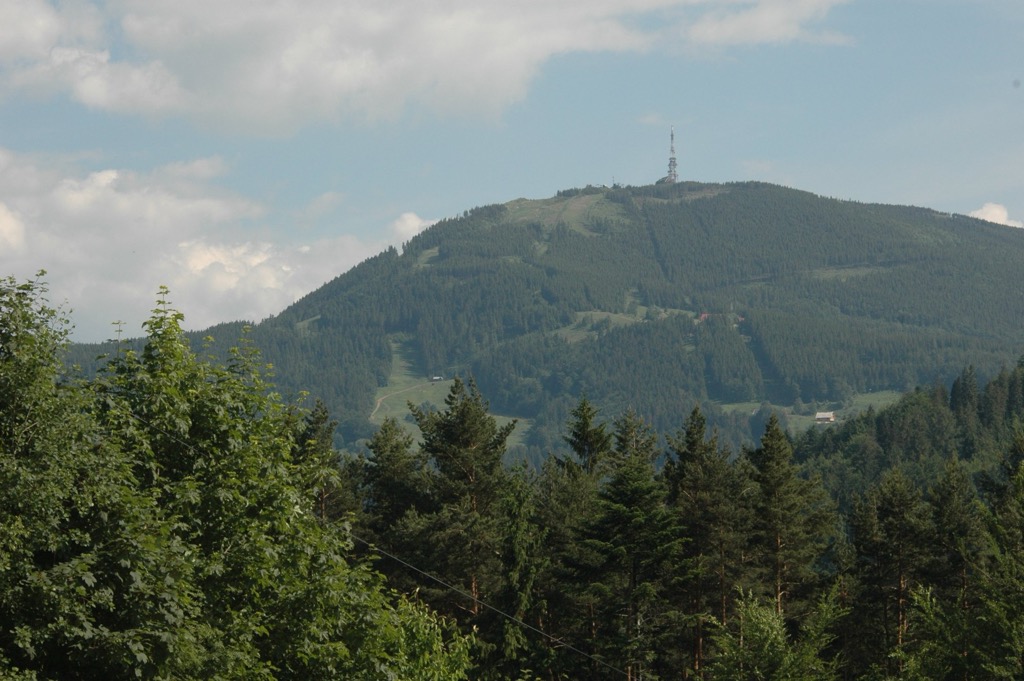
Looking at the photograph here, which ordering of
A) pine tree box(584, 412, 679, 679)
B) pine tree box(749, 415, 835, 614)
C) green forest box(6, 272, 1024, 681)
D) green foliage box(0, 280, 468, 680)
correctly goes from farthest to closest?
pine tree box(749, 415, 835, 614)
pine tree box(584, 412, 679, 679)
green forest box(6, 272, 1024, 681)
green foliage box(0, 280, 468, 680)

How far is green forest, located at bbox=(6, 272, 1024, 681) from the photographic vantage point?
18.5m

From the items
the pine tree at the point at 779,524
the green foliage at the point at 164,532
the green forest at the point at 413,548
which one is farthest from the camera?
the pine tree at the point at 779,524

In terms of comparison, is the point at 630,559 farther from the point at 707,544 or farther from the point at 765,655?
the point at 765,655

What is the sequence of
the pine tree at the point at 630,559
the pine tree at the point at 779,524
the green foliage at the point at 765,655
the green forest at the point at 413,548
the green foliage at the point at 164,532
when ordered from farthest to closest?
1. the pine tree at the point at 779,524
2. the pine tree at the point at 630,559
3. the green foliage at the point at 765,655
4. the green forest at the point at 413,548
5. the green foliage at the point at 164,532

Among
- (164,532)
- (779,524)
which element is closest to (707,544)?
(779,524)

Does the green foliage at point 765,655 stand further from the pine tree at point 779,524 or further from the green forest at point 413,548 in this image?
the pine tree at point 779,524

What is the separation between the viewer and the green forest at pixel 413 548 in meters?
18.5

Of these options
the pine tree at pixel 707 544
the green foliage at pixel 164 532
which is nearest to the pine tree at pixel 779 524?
the pine tree at pixel 707 544

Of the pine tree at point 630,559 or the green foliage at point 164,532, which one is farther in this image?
the pine tree at point 630,559

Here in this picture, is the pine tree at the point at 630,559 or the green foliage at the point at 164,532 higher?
the green foliage at the point at 164,532

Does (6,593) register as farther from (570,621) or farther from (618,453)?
(618,453)

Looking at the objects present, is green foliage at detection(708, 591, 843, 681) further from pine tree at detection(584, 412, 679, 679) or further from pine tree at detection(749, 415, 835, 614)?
pine tree at detection(749, 415, 835, 614)

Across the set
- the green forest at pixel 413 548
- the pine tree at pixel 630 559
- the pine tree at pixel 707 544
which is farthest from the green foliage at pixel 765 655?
the pine tree at pixel 707 544

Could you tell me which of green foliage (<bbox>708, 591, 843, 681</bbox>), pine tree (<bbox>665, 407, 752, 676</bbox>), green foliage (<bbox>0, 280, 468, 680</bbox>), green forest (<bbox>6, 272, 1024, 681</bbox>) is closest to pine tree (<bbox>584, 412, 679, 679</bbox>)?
green forest (<bbox>6, 272, 1024, 681</bbox>)
